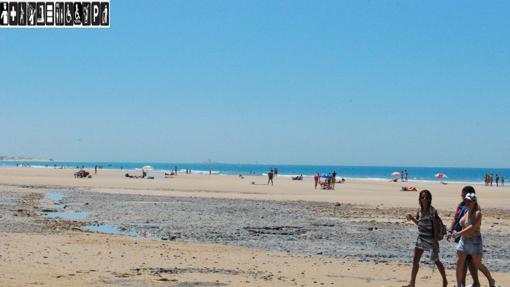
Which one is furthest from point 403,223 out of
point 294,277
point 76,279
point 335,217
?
point 76,279

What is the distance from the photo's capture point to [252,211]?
29094 millimetres

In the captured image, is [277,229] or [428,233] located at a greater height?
[428,233]

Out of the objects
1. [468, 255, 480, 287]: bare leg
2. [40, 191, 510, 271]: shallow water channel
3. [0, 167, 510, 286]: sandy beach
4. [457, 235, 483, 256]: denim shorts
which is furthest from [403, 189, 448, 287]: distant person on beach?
[40, 191, 510, 271]: shallow water channel

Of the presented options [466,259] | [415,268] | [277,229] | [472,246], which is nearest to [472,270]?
[466,259]

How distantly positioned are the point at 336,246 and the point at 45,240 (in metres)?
7.25

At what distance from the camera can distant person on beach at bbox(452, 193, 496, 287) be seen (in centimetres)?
1036

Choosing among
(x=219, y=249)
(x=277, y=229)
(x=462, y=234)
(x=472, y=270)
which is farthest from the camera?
(x=277, y=229)

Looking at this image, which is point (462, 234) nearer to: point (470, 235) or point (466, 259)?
point (470, 235)

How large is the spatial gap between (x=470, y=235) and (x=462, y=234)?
5.1 inches

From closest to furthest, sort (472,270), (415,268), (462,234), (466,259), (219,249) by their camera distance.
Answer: (462,234)
(472,270)
(466,259)
(415,268)
(219,249)

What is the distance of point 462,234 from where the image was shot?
10430mm

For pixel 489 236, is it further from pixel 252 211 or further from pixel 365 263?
pixel 252 211

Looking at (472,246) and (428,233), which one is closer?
(472,246)

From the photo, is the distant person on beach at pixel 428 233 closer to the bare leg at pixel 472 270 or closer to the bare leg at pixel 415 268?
the bare leg at pixel 415 268
